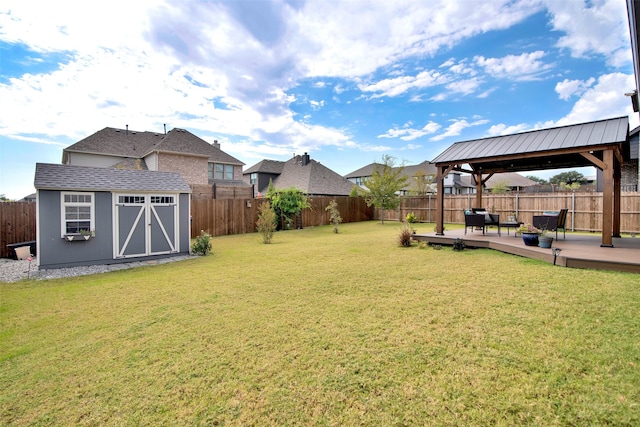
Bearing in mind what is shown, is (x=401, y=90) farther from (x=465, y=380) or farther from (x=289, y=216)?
(x=465, y=380)

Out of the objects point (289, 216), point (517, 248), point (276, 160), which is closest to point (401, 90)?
point (289, 216)

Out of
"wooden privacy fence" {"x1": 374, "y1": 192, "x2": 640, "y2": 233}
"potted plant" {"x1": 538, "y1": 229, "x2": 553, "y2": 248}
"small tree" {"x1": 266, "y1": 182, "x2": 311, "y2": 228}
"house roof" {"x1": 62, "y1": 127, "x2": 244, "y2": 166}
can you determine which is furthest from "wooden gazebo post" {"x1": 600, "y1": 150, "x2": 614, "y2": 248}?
"house roof" {"x1": 62, "y1": 127, "x2": 244, "y2": 166}

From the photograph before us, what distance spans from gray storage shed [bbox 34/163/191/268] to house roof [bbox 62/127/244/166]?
12.2 m

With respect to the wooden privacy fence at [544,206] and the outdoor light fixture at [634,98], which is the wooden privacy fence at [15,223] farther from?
the wooden privacy fence at [544,206]

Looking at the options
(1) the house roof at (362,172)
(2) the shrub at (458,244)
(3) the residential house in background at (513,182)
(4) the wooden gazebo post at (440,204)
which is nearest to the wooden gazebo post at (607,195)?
(2) the shrub at (458,244)

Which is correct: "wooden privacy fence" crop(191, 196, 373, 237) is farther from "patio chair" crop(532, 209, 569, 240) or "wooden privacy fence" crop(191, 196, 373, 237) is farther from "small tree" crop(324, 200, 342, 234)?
"patio chair" crop(532, 209, 569, 240)

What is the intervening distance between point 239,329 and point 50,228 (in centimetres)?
727

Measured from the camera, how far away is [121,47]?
374 inches

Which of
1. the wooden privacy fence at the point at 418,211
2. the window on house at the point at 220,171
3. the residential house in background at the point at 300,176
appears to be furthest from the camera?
the residential house in background at the point at 300,176

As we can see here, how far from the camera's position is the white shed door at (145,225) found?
830 cm

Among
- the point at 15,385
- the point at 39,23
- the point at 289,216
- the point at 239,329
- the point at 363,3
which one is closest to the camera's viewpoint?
the point at 15,385

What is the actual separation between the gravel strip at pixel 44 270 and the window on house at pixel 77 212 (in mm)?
1045

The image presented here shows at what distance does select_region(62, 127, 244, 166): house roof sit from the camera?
1966 centimetres

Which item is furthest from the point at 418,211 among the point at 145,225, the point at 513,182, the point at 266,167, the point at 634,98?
the point at 513,182
